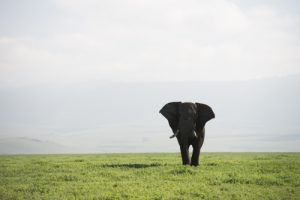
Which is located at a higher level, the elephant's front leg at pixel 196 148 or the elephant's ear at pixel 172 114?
the elephant's ear at pixel 172 114

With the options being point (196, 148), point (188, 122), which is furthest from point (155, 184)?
point (196, 148)

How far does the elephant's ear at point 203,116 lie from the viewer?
28277 millimetres

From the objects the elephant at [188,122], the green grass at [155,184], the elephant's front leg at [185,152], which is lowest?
the green grass at [155,184]

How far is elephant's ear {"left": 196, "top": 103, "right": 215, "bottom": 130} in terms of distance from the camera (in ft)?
92.8

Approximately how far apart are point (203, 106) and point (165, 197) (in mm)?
14010

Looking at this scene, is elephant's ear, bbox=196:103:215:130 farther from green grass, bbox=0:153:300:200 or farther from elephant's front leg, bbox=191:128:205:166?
green grass, bbox=0:153:300:200

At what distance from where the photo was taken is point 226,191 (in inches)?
671

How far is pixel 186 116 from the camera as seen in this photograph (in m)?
26.8

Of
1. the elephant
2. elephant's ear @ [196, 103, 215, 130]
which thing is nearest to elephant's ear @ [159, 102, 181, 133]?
the elephant

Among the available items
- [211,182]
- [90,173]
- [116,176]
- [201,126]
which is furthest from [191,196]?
[201,126]

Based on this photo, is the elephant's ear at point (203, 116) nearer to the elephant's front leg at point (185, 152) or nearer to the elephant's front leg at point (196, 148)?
the elephant's front leg at point (196, 148)

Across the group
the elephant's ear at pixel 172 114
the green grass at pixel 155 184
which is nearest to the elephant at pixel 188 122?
the elephant's ear at pixel 172 114

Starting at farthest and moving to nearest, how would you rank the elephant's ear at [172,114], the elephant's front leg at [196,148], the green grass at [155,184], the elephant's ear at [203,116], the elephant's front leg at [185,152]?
the elephant's ear at [172,114], the elephant's ear at [203,116], the elephant's front leg at [196,148], the elephant's front leg at [185,152], the green grass at [155,184]

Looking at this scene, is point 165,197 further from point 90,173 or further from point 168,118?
point 168,118
